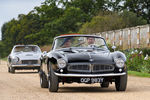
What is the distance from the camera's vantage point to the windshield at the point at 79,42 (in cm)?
1380

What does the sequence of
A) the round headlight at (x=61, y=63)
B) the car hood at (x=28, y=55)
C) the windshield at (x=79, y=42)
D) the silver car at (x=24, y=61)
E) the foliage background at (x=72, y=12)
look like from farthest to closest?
the foliage background at (x=72, y=12) → the car hood at (x=28, y=55) → the silver car at (x=24, y=61) → the windshield at (x=79, y=42) → the round headlight at (x=61, y=63)

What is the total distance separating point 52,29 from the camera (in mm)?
89500

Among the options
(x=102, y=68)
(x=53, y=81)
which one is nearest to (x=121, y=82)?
(x=102, y=68)

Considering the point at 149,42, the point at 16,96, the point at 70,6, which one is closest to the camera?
the point at 16,96

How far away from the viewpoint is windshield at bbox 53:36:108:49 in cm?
1380

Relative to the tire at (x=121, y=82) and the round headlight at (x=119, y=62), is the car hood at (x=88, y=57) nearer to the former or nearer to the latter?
the round headlight at (x=119, y=62)

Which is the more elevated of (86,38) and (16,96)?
(86,38)

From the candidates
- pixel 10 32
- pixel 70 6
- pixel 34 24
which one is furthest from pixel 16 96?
pixel 10 32

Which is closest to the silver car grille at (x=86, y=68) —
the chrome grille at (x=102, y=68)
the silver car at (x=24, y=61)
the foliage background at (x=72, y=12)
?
the chrome grille at (x=102, y=68)

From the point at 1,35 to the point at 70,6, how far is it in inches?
3857

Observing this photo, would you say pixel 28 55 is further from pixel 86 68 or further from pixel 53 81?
pixel 86 68

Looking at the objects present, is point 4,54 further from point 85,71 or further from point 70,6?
point 85,71

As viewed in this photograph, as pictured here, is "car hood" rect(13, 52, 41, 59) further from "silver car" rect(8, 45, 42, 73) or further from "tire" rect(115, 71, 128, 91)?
"tire" rect(115, 71, 128, 91)

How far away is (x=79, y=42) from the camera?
1391 centimetres
